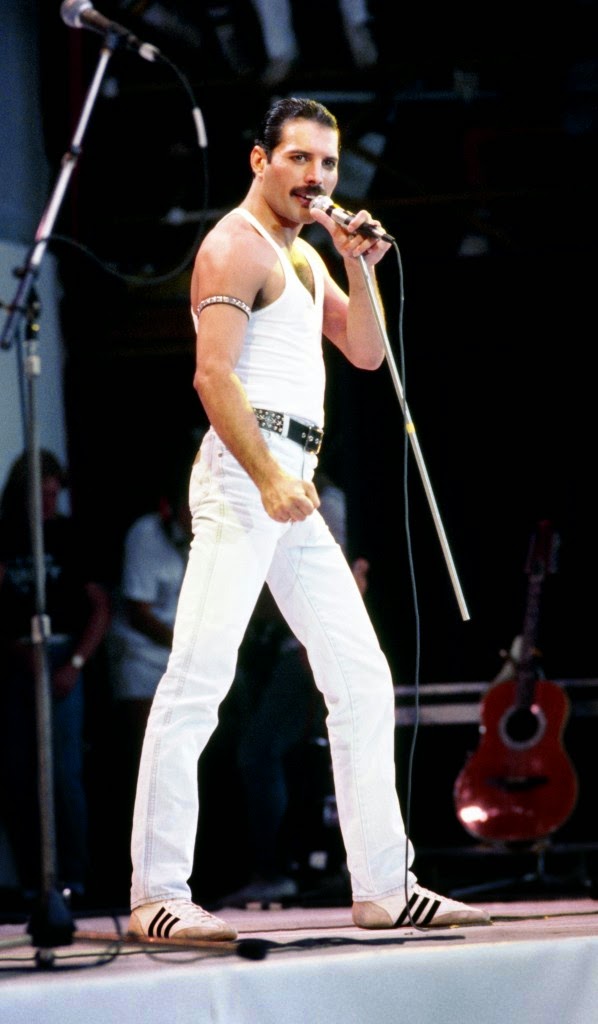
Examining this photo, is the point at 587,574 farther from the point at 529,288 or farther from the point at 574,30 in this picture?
the point at 574,30

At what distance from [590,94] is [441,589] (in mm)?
2443

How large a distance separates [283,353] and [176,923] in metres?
1.25

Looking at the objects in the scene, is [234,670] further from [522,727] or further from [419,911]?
[522,727]

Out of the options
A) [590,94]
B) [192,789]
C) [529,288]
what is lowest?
[192,789]

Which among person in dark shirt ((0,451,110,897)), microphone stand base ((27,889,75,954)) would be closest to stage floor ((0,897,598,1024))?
microphone stand base ((27,889,75,954))

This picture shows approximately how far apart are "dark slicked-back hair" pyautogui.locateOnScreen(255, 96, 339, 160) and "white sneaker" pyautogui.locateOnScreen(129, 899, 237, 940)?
1674 millimetres

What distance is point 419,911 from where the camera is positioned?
10.5 ft

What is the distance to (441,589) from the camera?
23.2 feet

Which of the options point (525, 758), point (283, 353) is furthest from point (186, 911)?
point (525, 758)

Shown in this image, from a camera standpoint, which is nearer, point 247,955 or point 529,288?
point 247,955

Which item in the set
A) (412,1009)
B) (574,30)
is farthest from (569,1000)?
(574,30)

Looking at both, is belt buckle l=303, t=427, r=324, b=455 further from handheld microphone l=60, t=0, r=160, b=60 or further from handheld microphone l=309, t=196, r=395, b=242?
handheld microphone l=60, t=0, r=160, b=60

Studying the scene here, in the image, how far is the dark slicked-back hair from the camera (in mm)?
3256

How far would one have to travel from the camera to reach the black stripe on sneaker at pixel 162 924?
295 centimetres
